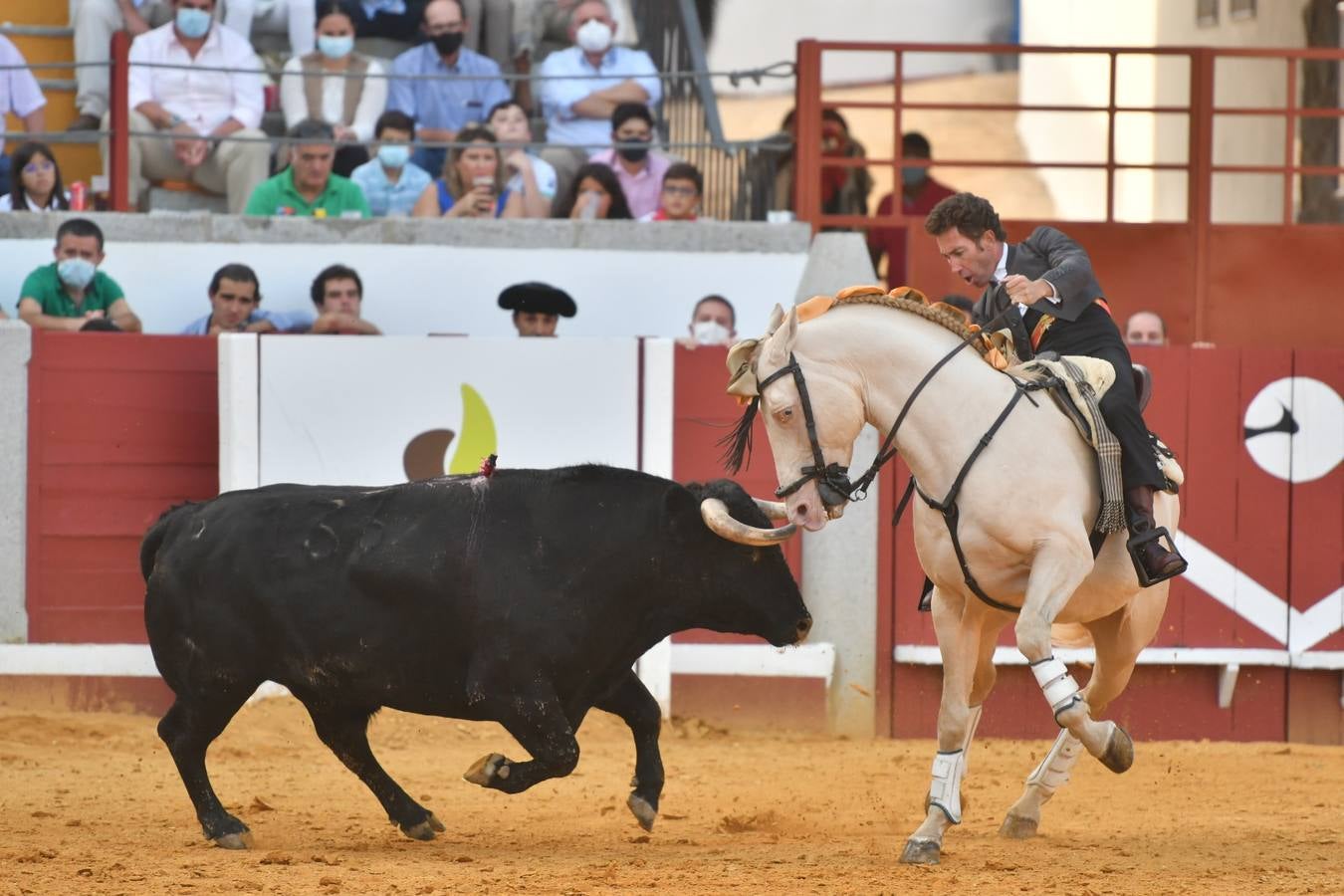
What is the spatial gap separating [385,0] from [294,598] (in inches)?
287

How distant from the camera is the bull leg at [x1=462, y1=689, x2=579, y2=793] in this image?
685cm

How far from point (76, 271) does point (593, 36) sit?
148 inches

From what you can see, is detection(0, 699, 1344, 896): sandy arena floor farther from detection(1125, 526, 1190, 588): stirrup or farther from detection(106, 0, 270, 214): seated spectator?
detection(106, 0, 270, 214): seated spectator

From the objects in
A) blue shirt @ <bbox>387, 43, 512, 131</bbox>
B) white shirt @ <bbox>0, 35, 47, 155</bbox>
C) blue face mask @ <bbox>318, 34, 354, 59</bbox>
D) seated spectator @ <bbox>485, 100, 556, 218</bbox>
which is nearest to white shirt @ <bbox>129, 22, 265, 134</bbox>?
blue face mask @ <bbox>318, 34, 354, 59</bbox>

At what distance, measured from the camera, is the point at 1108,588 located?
7.02 m

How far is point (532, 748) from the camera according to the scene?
6.90 m

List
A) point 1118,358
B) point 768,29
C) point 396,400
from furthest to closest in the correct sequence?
point 768,29 → point 396,400 → point 1118,358

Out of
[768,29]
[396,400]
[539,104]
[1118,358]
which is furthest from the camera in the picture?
[768,29]

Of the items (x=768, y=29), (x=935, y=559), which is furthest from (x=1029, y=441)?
(x=768, y=29)

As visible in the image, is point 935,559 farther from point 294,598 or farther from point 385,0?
point 385,0

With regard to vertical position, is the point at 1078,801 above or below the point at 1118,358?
below

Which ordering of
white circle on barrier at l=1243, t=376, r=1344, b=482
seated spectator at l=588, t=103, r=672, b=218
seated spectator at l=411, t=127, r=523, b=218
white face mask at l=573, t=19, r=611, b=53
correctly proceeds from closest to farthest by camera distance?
white circle on barrier at l=1243, t=376, r=1344, b=482 → seated spectator at l=411, t=127, r=523, b=218 → seated spectator at l=588, t=103, r=672, b=218 → white face mask at l=573, t=19, r=611, b=53

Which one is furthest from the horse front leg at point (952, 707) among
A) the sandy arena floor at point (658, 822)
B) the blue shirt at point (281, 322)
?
the blue shirt at point (281, 322)

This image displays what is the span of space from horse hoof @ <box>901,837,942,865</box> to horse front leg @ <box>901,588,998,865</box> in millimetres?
58
